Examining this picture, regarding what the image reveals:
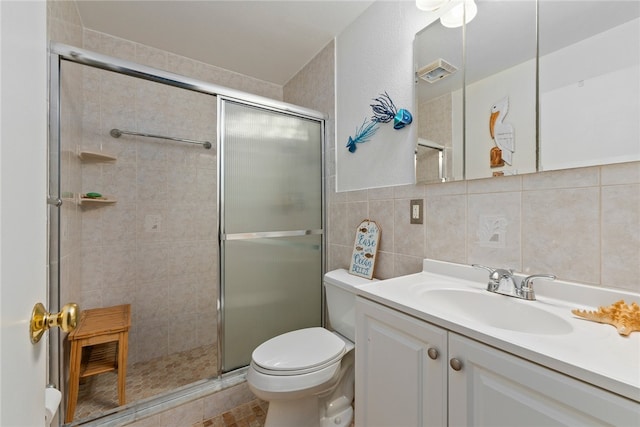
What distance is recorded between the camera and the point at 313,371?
1177mm

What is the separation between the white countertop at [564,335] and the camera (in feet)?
1.63

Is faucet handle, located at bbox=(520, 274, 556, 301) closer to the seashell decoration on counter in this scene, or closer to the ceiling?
the seashell decoration on counter

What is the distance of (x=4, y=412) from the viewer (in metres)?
0.33

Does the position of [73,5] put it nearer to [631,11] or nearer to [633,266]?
[631,11]

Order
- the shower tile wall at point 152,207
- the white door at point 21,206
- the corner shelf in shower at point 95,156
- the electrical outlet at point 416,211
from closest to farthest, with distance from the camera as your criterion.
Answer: the white door at point 21,206 < the electrical outlet at point 416,211 < the corner shelf in shower at point 95,156 < the shower tile wall at point 152,207

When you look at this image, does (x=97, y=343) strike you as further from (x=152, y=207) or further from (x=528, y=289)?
(x=528, y=289)

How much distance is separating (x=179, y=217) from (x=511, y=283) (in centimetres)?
218

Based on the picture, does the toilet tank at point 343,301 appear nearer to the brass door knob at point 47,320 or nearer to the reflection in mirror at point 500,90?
the reflection in mirror at point 500,90

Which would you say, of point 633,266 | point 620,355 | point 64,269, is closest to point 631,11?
point 633,266

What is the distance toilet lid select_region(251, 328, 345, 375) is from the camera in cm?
118

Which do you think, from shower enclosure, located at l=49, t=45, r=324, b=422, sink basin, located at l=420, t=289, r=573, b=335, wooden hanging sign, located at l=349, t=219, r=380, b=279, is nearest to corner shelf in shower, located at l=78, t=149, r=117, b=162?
shower enclosure, located at l=49, t=45, r=324, b=422

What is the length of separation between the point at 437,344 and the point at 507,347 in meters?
0.18

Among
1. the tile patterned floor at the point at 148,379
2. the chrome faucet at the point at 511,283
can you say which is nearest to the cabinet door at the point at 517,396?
the chrome faucet at the point at 511,283

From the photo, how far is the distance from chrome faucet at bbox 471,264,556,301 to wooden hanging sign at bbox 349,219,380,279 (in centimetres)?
57
